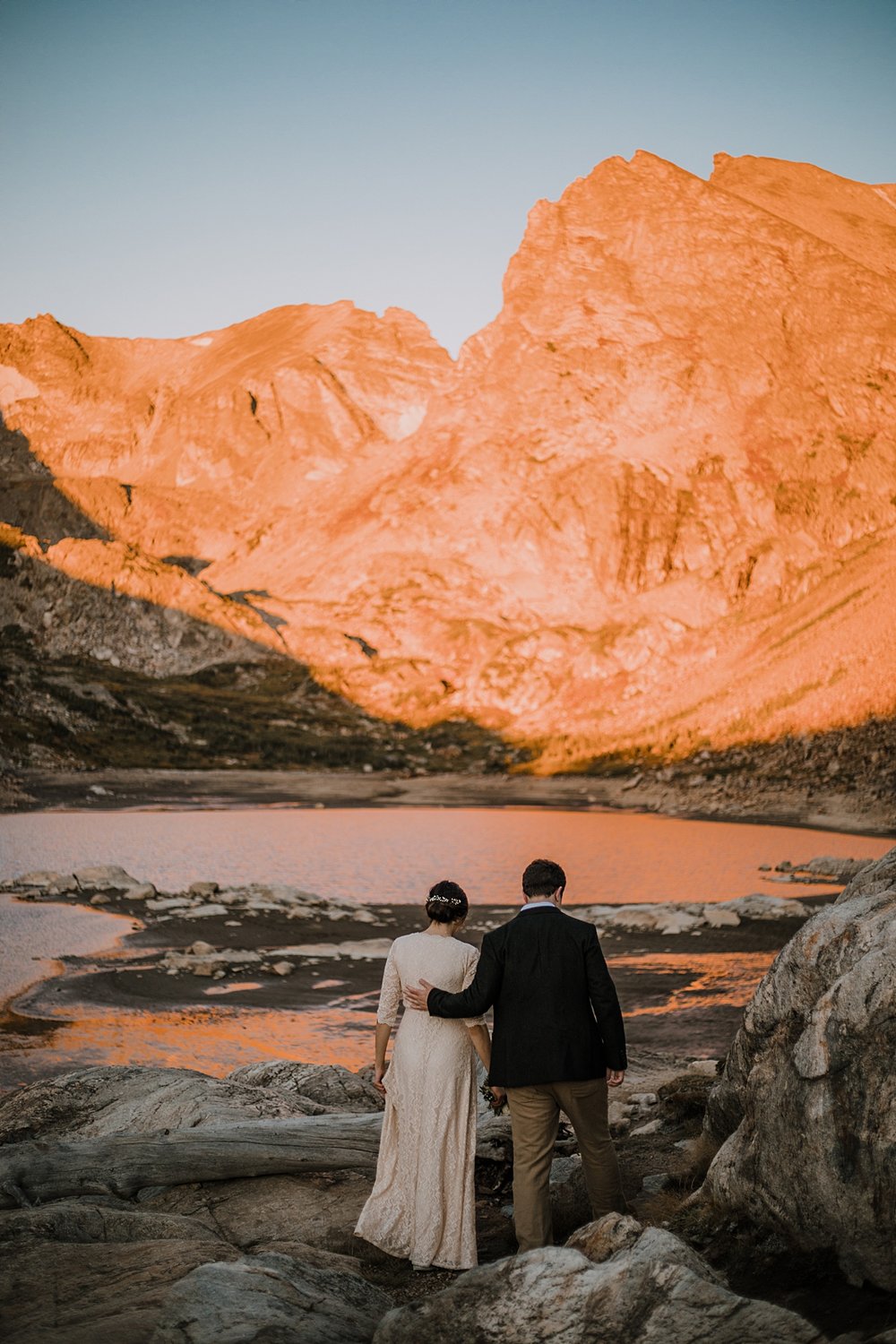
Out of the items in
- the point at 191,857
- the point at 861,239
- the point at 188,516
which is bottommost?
the point at 191,857

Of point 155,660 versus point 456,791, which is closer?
point 456,791

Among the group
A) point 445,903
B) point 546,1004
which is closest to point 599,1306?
point 546,1004

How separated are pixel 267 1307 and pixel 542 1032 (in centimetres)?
216

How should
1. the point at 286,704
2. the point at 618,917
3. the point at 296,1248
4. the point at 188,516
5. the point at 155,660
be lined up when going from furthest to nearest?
the point at 188,516
the point at 155,660
the point at 286,704
the point at 618,917
the point at 296,1248

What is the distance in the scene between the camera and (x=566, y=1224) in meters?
7.71

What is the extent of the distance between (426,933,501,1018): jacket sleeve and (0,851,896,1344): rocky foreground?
1345 millimetres

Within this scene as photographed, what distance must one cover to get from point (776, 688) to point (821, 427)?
2369 inches

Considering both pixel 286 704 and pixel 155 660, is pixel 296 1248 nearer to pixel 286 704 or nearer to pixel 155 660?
pixel 286 704

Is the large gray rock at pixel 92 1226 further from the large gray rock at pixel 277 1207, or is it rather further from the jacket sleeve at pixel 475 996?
the jacket sleeve at pixel 475 996

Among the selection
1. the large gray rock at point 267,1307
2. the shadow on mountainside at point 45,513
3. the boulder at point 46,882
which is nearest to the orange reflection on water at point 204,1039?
the large gray rock at point 267,1307

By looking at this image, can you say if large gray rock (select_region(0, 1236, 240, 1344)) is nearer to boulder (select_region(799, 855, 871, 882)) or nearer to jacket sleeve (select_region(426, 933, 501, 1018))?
jacket sleeve (select_region(426, 933, 501, 1018))

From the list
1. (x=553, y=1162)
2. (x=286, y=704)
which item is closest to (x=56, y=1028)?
(x=553, y=1162)

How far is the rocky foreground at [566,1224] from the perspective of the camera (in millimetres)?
5477

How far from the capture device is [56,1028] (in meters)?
16.8
